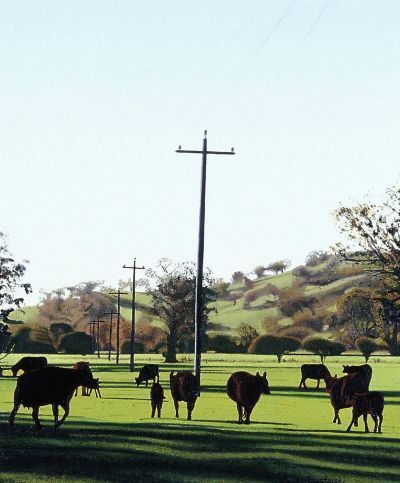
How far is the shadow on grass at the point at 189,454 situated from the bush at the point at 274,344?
157 meters

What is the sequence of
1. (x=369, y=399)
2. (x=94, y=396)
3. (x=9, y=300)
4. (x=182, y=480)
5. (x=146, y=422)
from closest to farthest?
1. (x=182, y=480)
2. (x=369, y=399)
3. (x=146, y=422)
4. (x=94, y=396)
5. (x=9, y=300)

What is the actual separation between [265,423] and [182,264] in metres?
121

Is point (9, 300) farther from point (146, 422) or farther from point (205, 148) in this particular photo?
point (146, 422)

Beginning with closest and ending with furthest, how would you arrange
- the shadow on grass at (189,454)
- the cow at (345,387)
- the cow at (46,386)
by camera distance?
the shadow on grass at (189,454) → the cow at (46,386) → the cow at (345,387)

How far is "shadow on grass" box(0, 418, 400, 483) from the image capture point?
18516 mm

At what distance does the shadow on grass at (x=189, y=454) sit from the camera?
60.7 ft

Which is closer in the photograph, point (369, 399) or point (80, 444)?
point (80, 444)

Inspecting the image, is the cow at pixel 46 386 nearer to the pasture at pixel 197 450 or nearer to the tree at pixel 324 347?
the pasture at pixel 197 450

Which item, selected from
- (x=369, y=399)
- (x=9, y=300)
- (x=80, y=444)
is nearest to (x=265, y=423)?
(x=369, y=399)

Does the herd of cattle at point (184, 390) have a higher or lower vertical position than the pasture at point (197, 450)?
higher

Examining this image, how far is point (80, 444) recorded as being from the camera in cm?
2283

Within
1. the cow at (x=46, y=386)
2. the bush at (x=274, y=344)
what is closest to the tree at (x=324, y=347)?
the bush at (x=274, y=344)

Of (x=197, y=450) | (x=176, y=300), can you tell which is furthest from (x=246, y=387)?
(x=176, y=300)

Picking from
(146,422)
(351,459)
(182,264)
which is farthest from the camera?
(182,264)
